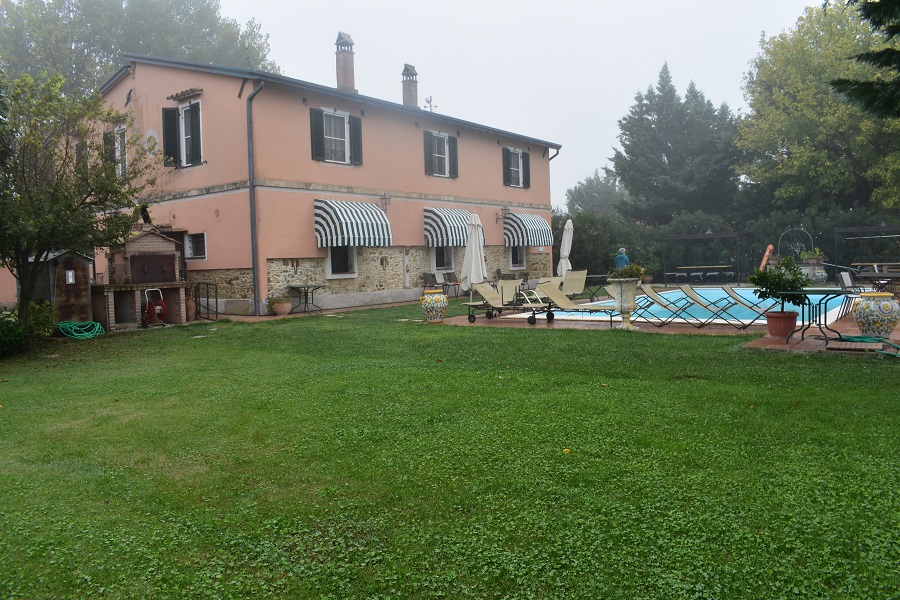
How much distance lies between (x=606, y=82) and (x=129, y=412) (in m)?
49.2

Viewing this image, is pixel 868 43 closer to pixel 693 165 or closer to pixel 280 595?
pixel 693 165

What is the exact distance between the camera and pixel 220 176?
Answer: 54.5 ft

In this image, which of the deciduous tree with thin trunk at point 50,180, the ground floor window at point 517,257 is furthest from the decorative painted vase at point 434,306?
the ground floor window at point 517,257

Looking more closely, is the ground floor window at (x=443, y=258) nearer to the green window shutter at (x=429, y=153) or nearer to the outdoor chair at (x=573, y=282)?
the green window shutter at (x=429, y=153)

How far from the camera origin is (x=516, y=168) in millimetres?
25609

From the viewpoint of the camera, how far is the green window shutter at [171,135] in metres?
17.6

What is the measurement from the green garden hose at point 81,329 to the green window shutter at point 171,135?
638cm

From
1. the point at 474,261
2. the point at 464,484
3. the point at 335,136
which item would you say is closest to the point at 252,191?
the point at 335,136

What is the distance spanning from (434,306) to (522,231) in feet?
39.8

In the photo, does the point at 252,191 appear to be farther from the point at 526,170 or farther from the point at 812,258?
the point at 812,258

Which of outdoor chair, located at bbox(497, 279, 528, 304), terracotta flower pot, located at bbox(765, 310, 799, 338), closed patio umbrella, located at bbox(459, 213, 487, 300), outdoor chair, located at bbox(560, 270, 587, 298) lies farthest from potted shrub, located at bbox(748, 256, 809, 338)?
closed patio umbrella, located at bbox(459, 213, 487, 300)

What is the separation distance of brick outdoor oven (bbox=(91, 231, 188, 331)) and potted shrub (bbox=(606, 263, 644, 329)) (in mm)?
9457

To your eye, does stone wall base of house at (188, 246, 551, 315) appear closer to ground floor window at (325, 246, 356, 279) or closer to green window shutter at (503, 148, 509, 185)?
ground floor window at (325, 246, 356, 279)

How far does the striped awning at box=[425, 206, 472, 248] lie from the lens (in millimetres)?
20703
